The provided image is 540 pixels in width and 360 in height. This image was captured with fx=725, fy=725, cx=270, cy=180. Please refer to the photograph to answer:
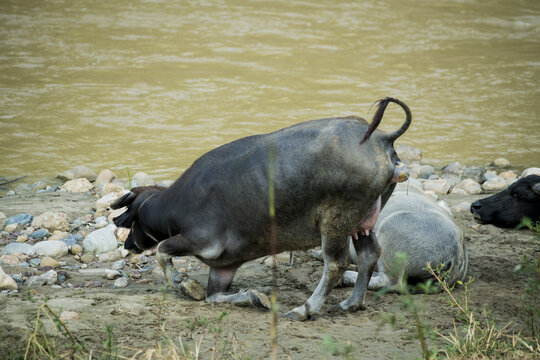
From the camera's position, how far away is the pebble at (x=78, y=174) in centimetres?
856

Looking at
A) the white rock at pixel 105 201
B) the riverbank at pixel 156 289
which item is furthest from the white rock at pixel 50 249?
the white rock at pixel 105 201

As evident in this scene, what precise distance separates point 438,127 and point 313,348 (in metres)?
7.37

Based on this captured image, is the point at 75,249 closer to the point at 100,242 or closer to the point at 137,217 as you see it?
the point at 100,242

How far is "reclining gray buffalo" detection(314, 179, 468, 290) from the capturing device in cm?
555

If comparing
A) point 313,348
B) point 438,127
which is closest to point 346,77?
point 438,127

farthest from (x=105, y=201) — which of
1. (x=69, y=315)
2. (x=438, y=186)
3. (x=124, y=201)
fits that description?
(x=438, y=186)

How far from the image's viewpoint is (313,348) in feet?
13.5

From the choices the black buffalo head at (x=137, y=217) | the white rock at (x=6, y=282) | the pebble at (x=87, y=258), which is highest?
the black buffalo head at (x=137, y=217)

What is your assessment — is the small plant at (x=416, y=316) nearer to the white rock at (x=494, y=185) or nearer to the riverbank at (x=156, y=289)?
the riverbank at (x=156, y=289)

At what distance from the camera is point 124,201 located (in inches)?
219

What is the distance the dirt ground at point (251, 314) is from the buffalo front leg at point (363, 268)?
0.08 meters

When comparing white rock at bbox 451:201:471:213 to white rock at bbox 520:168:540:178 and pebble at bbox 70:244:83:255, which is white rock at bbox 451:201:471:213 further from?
pebble at bbox 70:244:83:255

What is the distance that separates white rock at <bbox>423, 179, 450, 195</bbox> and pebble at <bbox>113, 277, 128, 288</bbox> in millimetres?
3993

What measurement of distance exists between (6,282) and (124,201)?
1.03 meters
